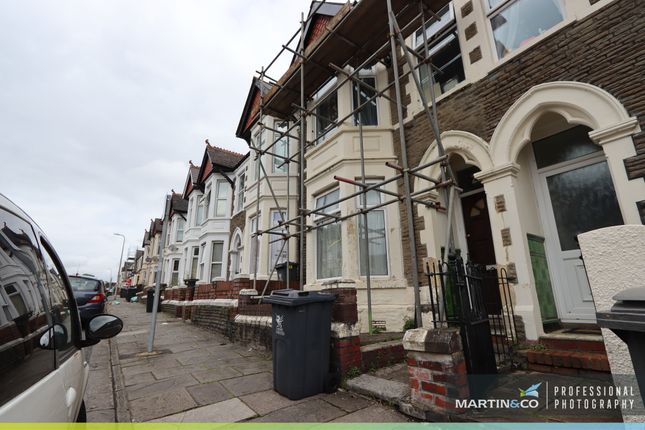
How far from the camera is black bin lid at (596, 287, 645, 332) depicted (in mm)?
1364

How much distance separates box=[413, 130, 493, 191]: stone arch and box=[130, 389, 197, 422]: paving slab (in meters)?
5.13

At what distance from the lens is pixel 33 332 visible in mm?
1309

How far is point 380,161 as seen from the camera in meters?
7.23

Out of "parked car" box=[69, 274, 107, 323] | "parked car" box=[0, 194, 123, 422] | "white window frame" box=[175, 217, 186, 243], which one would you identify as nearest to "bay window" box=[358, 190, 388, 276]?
"parked car" box=[0, 194, 123, 422]

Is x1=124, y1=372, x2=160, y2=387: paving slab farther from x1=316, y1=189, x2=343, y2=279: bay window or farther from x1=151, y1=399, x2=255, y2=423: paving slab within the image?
x1=316, y1=189, x2=343, y2=279: bay window

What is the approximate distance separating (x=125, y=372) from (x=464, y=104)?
7.13 metres

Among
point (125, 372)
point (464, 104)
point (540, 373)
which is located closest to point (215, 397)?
point (125, 372)

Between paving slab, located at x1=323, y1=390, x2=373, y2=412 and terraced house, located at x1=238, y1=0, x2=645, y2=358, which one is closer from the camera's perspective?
paving slab, located at x1=323, y1=390, x2=373, y2=412

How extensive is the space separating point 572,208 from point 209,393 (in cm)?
584

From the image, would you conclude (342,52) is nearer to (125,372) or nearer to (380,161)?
(380,161)

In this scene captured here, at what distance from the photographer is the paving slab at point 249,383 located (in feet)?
12.1

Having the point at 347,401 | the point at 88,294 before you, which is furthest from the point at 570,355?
the point at 88,294

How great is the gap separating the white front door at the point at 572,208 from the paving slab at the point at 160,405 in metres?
5.32

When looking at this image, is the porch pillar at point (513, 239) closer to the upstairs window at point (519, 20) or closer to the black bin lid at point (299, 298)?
the upstairs window at point (519, 20)
